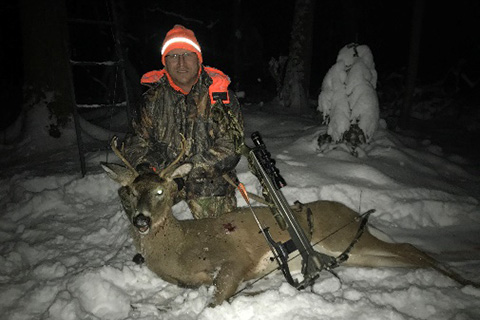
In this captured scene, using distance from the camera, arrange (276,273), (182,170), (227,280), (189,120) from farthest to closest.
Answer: (189,120)
(276,273)
(182,170)
(227,280)

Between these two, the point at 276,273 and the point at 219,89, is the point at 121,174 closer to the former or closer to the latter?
the point at 219,89

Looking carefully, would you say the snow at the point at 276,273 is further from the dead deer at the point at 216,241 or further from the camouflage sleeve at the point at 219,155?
the camouflage sleeve at the point at 219,155

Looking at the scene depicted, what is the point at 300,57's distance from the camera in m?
11.0

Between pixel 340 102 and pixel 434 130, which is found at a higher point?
pixel 340 102

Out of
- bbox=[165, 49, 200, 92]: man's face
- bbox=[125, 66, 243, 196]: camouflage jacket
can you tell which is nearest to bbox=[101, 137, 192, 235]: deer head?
→ bbox=[125, 66, 243, 196]: camouflage jacket

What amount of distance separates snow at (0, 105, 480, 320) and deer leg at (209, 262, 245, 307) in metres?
0.09

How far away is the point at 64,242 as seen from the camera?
3.93 meters

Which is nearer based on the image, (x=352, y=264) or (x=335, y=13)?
(x=352, y=264)

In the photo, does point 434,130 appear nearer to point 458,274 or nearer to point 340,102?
point 340,102

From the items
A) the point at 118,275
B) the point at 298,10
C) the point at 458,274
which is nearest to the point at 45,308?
the point at 118,275

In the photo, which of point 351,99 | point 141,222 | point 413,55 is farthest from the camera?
point 413,55

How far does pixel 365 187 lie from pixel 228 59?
20.7 m

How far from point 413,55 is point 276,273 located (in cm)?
963

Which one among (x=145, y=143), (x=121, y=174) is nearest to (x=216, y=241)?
(x=121, y=174)
